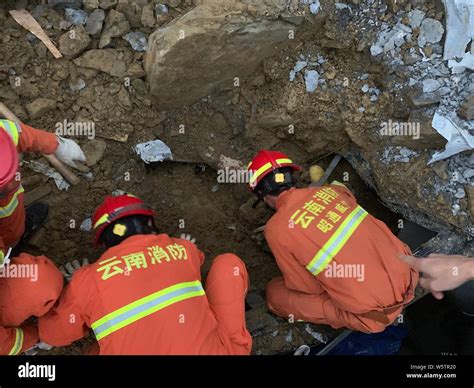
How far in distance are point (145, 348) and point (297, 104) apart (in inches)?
92.1

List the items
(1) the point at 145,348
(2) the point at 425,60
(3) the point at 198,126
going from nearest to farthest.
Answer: (1) the point at 145,348 < (2) the point at 425,60 < (3) the point at 198,126

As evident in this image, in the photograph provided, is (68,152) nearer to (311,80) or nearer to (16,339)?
(16,339)

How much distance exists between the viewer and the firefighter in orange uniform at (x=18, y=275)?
2.91m

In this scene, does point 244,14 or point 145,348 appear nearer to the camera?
point 145,348

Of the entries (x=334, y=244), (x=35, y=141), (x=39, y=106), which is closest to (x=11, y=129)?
(x=35, y=141)

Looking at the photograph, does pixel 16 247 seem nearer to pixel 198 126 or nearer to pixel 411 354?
pixel 198 126

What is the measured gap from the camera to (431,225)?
4.20m

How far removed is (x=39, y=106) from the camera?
409 cm

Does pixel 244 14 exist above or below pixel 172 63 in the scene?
above

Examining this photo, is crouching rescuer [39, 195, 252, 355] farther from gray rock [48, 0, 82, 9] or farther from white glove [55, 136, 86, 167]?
gray rock [48, 0, 82, 9]

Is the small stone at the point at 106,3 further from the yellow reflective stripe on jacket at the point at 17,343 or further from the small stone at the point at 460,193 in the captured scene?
the small stone at the point at 460,193

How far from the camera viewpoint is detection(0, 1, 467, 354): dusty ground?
4129mm

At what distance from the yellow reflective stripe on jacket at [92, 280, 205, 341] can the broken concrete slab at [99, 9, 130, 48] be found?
2.29 m

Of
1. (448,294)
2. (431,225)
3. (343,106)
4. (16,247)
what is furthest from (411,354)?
(16,247)
